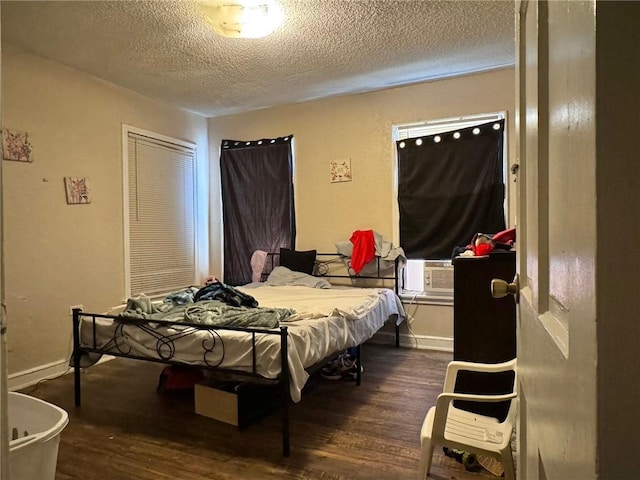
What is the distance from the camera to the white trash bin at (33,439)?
4.13 ft

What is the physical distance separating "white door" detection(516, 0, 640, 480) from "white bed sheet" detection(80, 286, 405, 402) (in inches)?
69.4

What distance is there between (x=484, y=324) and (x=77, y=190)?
3.44 m

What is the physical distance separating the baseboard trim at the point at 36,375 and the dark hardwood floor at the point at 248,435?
11 centimetres

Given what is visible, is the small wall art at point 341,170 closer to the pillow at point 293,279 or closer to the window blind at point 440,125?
the window blind at point 440,125

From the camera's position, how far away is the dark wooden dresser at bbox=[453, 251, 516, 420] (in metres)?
2.06

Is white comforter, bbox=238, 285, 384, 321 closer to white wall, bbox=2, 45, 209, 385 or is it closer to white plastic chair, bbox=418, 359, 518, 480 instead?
white plastic chair, bbox=418, 359, 518, 480

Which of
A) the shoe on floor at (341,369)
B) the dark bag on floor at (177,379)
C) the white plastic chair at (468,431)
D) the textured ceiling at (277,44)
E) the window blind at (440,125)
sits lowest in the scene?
the shoe on floor at (341,369)

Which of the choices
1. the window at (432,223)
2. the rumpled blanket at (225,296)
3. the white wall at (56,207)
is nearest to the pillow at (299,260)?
the window at (432,223)

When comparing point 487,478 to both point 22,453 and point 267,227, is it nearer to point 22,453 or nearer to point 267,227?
point 22,453

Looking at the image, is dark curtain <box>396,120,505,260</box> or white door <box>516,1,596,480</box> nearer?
white door <box>516,1,596,480</box>

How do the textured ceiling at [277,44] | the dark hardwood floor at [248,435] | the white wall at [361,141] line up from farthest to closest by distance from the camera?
1. the white wall at [361,141]
2. the textured ceiling at [277,44]
3. the dark hardwood floor at [248,435]

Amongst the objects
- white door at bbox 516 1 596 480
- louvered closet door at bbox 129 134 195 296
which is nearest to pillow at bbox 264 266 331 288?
louvered closet door at bbox 129 134 195 296

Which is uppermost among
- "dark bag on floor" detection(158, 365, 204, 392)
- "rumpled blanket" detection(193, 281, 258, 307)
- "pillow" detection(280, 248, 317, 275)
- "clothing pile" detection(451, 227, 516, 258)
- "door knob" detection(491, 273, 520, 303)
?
"clothing pile" detection(451, 227, 516, 258)

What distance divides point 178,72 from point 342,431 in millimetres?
3261
